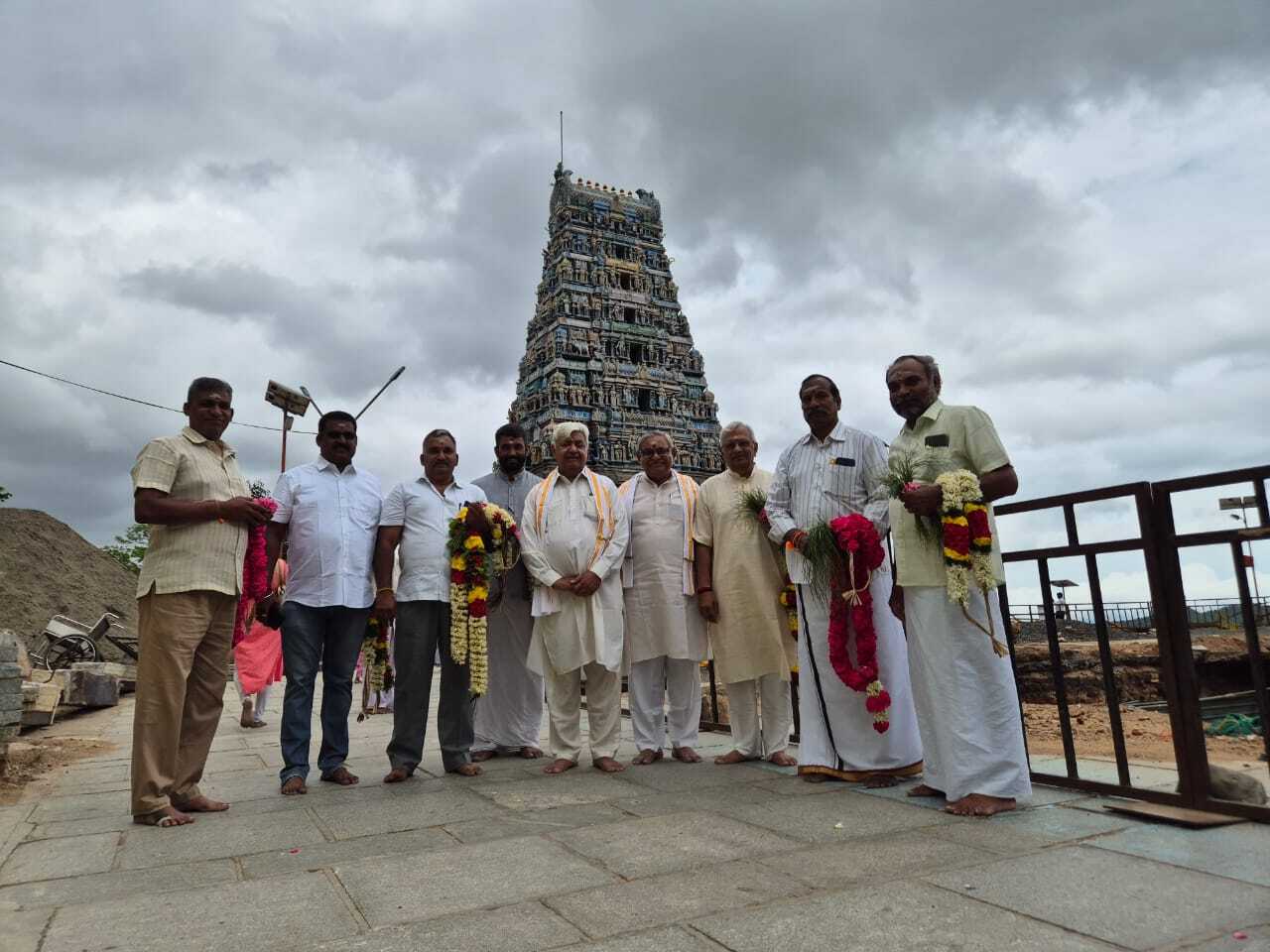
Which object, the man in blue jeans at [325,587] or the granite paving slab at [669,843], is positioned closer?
the granite paving slab at [669,843]

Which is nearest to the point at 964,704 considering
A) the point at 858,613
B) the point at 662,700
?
the point at 858,613

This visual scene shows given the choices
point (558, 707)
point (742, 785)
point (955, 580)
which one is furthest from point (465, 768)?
point (955, 580)

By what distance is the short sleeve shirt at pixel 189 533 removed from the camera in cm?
383

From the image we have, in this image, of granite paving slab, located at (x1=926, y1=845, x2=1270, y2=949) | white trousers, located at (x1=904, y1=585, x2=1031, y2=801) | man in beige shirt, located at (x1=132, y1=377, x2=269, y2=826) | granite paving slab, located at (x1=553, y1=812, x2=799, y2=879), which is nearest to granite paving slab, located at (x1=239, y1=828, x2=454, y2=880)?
granite paving slab, located at (x1=553, y1=812, x2=799, y2=879)

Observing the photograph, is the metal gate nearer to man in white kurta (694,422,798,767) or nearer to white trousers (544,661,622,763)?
man in white kurta (694,422,798,767)

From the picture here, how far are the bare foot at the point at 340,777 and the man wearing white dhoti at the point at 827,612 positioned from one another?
2.44m

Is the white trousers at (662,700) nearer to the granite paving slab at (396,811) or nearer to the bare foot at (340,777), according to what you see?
the granite paving slab at (396,811)

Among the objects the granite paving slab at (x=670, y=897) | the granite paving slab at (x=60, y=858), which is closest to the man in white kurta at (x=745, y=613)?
the granite paving slab at (x=670, y=897)

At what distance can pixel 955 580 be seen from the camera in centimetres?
351

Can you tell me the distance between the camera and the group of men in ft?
12.2

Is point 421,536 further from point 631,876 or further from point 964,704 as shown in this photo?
point 964,704

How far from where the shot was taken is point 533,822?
347cm

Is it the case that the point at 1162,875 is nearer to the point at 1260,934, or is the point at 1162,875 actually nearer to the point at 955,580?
→ the point at 1260,934

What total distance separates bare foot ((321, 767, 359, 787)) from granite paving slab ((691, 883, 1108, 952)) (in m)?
2.92
